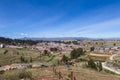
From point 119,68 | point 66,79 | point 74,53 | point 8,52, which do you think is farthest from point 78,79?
point 8,52

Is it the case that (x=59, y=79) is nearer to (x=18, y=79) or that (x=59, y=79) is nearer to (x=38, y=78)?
(x=38, y=78)

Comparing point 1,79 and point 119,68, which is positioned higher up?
point 1,79

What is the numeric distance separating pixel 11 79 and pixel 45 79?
10.6 ft

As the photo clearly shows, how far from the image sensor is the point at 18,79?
58.6ft

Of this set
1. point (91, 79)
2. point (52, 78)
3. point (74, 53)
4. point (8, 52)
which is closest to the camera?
point (52, 78)

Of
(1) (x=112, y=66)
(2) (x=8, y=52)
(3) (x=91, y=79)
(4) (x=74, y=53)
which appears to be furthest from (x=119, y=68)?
(2) (x=8, y=52)

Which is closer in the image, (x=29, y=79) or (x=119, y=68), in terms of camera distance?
(x=29, y=79)

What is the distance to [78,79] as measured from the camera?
765 inches

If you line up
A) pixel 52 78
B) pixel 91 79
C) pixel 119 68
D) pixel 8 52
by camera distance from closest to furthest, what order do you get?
pixel 52 78, pixel 91 79, pixel 119 68, pixel 8 52

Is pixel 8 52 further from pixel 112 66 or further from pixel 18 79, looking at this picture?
pixel 18 79

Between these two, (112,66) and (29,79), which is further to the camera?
(112,66)

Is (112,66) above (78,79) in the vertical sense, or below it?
below

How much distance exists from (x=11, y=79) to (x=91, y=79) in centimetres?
841

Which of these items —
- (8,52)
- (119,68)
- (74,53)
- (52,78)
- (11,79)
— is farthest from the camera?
(8,52)
